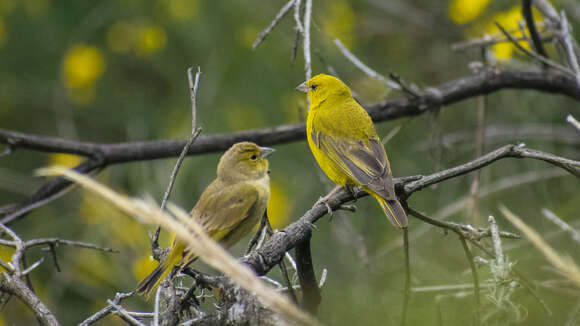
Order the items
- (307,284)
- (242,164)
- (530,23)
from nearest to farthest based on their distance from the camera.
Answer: (307,284) → (242,164) → (530,23)

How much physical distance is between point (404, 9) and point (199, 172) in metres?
3.05

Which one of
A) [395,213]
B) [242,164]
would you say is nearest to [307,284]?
[395,213]

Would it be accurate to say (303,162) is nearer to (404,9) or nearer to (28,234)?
(404,9)

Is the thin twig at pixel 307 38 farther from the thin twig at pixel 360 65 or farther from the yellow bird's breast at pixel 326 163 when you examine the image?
the yellow bird's breast at pixel 326 163

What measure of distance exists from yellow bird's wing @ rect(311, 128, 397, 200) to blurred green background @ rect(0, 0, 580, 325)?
124 cm

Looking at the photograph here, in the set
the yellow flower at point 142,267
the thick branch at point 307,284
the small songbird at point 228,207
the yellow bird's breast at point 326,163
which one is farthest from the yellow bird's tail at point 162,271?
the yellow flower at point 142,267

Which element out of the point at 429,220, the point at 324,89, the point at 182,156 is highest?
the point at 324,89

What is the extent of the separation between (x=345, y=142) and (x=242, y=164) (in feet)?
3.27

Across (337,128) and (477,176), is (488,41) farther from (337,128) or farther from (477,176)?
(337,128)

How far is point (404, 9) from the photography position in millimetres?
7086

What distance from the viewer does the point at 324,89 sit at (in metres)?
4.32

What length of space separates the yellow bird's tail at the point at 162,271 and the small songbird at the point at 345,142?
108cm

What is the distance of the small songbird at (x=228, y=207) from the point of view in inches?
88.6

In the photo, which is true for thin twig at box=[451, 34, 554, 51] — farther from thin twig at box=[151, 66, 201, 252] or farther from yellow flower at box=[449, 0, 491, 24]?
thin twig at box=[151, 66, 201, 252]
